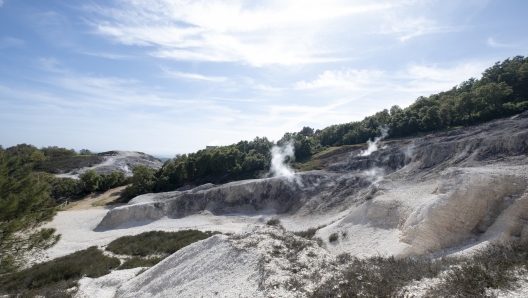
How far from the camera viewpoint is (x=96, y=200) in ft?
137

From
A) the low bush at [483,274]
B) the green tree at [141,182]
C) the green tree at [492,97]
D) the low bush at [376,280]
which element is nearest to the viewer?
the low bush at [483,274]

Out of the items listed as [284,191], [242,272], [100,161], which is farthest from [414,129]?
[100,161]

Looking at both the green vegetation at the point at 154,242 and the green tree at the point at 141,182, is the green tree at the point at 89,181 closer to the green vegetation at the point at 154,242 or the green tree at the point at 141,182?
the green tree at the point at 141,182

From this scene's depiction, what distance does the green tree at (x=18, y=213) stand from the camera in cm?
1024

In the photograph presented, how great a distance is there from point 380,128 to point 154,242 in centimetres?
4990

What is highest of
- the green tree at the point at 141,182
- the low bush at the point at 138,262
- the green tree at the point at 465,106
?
the green tree at the point at 465,106

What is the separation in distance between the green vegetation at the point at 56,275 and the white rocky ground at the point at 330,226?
125 cm

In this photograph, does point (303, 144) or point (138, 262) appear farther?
point (303, 144)

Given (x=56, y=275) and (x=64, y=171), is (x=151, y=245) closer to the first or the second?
(x=56, y=275)

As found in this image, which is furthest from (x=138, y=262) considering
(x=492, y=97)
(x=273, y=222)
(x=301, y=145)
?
(x=492, y=97)

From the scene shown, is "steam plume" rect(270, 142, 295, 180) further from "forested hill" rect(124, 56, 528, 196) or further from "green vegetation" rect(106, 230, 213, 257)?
"green vegetation" rect(106, 230, 213, 257)


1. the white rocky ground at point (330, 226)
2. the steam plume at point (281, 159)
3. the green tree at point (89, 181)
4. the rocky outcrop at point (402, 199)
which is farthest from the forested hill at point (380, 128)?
the white rocky ground at point (330, 226)

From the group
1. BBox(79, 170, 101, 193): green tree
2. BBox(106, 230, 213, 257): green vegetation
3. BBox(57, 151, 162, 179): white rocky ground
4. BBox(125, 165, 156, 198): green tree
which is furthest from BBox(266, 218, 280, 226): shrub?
BBox(57, 151, 162, 179): white rocky ground

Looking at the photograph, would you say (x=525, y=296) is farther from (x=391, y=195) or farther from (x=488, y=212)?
(x=391, y=195)
